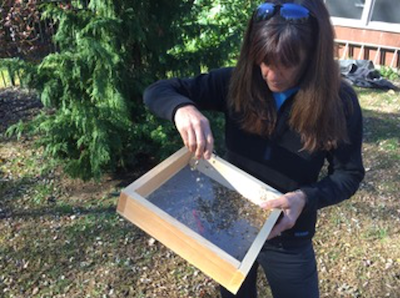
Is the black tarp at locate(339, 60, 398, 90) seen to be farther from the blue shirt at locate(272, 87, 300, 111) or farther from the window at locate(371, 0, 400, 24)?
the blue shirt at locate(272, 87, 300, 111)

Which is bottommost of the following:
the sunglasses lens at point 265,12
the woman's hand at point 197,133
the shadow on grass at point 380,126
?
the shadow on grass at point 380,126

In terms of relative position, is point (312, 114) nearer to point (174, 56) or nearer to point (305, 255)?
point (305, 255)

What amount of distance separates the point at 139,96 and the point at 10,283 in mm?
2180

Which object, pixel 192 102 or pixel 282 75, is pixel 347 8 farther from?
pixel 192 102

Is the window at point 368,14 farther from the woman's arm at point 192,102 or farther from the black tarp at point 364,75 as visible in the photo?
the woman's arm at point 192,102

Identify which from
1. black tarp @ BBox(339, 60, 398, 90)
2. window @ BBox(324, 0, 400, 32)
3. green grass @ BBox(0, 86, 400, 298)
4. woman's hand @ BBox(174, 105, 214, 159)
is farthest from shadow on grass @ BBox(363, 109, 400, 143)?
woman's hand @ BBox(174, 105, 214, 159)

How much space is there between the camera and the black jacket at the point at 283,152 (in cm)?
166

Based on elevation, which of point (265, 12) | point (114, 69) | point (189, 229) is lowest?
point (114, 69)

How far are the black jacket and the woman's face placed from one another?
3.8 inches

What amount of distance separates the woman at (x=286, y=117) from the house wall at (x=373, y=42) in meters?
8.53

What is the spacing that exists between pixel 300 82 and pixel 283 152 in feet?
1.11

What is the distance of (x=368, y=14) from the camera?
32.0 ft

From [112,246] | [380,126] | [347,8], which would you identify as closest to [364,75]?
[380,126]

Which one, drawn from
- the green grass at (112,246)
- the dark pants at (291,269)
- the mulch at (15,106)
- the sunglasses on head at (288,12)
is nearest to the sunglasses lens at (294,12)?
the sunglasses on head at (288,12)
